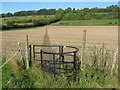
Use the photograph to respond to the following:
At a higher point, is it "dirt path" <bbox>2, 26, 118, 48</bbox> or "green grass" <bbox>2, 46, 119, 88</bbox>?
"dirt path" <bbox>2, 26, 118, 48</bbox>

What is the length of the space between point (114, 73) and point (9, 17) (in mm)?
47291

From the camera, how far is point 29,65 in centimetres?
633

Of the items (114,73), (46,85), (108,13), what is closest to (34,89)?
(46,85)

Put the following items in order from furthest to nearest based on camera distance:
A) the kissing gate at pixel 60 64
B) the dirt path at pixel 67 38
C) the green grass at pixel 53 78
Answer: the dirt path at pixel 67 38 → the kissing gate at pixel 60 64 → the green grass at pixel 53 78

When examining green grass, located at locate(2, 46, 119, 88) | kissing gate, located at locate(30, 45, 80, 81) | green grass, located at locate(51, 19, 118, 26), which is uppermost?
green grass, located at locate(51, 19, 118, 26)

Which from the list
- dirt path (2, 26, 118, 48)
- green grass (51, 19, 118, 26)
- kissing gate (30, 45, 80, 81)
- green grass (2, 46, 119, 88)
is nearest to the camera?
green grass (2, 46, 119, 88)

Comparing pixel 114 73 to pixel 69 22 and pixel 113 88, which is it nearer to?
pixel 113 88

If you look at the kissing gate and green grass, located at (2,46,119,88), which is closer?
green grass, located at (2,46,119,88)

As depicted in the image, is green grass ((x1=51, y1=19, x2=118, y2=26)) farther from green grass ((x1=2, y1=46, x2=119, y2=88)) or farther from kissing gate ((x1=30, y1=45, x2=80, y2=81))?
green grass ((x1=2, y1=46, x2=119, y2=88))

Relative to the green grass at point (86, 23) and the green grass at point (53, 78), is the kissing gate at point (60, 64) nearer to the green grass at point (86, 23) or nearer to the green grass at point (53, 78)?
the green grass at point (53, 78)

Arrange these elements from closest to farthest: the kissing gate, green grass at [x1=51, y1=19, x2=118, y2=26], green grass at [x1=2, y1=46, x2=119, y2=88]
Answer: green grass at [x1=2, y1=46, x2=119, y2=88] → the kissing gate → green grass at [x1=51, y1=19, x2=118, y2=26]

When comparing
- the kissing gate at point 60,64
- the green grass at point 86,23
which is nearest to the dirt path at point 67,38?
the kissing gate at point 60,64

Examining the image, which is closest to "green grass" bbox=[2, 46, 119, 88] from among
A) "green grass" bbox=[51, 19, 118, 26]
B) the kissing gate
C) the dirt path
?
the kissing gate

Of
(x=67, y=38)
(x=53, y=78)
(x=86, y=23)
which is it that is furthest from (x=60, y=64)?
(x=86, y=23)
